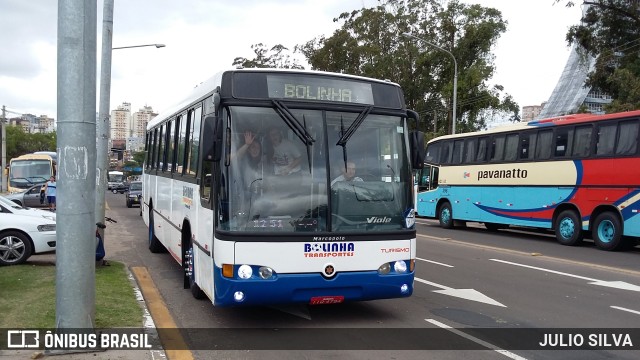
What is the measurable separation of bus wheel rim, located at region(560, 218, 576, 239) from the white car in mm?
14422

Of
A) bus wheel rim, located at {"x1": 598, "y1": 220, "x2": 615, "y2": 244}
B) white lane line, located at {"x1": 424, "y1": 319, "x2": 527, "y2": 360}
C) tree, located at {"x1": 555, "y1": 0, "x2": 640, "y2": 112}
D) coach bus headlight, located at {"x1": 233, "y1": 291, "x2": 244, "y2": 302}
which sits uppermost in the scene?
tree, located at {"x1": 555, "y1": 0, "x2": 640, "y2": 112}

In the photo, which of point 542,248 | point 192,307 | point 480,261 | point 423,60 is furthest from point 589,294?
point 423,60

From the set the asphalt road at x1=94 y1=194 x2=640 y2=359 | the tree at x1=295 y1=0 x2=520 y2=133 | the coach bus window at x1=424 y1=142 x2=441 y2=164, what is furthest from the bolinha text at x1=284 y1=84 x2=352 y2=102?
the tree at x1=295 y1=0 x2=520 y2=133

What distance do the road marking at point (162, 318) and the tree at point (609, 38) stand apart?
28376mm

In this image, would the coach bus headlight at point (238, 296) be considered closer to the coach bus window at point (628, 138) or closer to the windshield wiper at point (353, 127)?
the windshield wiper at point (353, 127)

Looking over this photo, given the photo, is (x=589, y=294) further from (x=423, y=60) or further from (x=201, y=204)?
(x=423, y=60)

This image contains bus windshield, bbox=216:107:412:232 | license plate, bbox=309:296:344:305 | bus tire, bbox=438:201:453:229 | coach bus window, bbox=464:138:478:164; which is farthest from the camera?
bus tire, bbox=438:201:453:229

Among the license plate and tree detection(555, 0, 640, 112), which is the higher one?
tree detection(555, 0, 640, 112)

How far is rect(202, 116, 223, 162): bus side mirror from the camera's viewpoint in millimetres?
6473

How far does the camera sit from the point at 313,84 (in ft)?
23.5

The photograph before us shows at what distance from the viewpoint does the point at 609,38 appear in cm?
3394

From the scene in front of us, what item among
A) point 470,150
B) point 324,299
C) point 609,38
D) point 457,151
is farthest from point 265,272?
point 609,38

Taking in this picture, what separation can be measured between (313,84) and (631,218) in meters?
12.3

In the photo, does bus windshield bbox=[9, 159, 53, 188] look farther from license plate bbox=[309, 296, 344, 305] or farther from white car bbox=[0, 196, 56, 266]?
license plate bbox=[309, 296, 344, 305]
